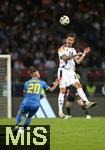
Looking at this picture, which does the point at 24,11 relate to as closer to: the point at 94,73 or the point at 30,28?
the point at 30,28

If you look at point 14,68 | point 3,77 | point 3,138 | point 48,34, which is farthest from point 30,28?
point 3,138

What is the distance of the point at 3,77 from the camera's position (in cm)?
2298

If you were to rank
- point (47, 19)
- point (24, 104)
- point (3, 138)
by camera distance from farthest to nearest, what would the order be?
point (47, 19) < point (24, 104) < point (3, 138)

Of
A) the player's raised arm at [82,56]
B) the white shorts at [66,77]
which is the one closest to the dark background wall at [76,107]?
the white shorts at [66,77]

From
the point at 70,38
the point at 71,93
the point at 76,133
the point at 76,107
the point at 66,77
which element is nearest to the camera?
the point at 76,133

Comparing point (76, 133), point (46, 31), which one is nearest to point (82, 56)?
point (76, 133)

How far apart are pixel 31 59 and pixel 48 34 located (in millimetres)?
1763

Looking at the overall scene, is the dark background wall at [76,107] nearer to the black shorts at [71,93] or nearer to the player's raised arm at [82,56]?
the black shorts at [71,93]

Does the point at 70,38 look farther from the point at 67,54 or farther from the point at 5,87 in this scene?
the point at 5,87

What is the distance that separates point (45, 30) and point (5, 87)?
7.44m

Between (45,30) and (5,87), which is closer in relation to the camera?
(5,87)

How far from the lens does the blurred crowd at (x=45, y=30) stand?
28703 millimetres

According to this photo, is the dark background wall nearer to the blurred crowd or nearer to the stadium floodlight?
the stadium floodlight

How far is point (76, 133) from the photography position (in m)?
16.1
